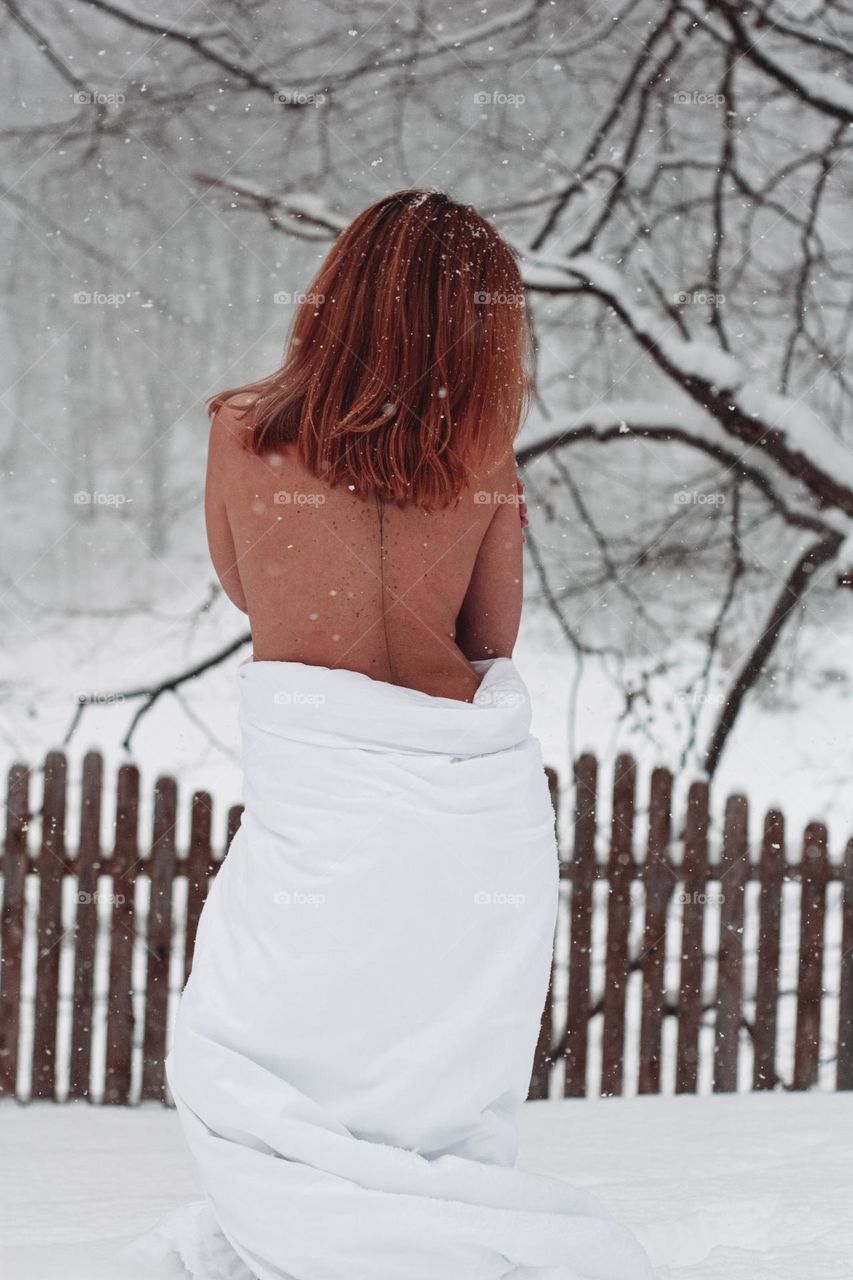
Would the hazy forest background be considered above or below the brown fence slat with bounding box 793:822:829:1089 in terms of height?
above

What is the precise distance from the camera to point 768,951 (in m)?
3.00

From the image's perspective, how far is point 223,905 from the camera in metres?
1.45

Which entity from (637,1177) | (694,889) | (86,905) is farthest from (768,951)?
(86,905)

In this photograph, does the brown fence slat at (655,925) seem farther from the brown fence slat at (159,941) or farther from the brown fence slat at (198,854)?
the brown fence slat at (159,941)

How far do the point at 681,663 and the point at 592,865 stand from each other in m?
0.98

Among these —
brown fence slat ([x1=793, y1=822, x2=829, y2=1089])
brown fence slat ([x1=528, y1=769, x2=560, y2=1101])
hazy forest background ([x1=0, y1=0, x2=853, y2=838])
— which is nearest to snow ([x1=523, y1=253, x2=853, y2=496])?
hazy forest background ([x1=0, y1=0, x2=853, y2=838])

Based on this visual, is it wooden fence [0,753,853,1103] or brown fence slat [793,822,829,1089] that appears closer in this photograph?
wooden fence [0,753,853,1103]

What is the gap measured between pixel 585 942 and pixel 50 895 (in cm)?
157

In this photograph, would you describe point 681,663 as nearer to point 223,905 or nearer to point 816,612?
point 816,612

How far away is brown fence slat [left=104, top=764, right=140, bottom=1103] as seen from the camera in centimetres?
286

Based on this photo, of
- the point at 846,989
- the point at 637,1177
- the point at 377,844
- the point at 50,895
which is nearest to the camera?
the point at 377,844

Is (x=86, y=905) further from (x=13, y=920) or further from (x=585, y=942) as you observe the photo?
(x=585, y=942)

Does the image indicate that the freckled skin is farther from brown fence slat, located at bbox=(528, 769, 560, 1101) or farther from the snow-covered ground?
brown fence slat, located at bbox=(528, 769, 560, 1101)

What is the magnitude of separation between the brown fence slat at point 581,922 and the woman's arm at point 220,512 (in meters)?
1.66
